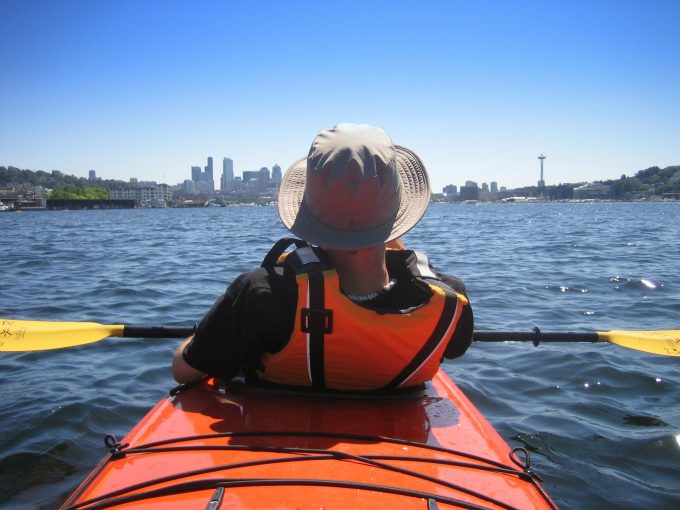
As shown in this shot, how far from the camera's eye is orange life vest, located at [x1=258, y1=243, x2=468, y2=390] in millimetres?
2135

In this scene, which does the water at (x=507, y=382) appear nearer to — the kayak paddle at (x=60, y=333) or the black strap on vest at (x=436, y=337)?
the kayak paddle at (x=60, y=333)

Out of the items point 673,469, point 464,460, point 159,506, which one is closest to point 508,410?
point 673,469

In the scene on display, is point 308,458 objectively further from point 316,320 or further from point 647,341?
point 647,341

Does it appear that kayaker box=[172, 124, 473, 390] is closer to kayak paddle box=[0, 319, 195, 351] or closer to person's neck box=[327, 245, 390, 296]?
person's neck box=[327, 245, 390, 296]

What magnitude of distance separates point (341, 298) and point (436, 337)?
0.45 metres

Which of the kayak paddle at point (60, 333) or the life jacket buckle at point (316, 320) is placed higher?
the life jacket buckle at point (316, 320)

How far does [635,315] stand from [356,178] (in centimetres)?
729

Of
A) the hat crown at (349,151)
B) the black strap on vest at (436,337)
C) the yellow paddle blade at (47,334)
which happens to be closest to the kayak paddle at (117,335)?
the yellow paddle blade at (47,334)

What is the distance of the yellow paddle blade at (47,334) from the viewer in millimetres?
3691

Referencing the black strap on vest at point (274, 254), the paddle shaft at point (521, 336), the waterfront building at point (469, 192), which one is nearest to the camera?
the black strap on vest at point (274, 254)

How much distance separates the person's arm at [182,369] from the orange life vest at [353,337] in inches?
12.9

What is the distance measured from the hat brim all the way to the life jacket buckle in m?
0.25

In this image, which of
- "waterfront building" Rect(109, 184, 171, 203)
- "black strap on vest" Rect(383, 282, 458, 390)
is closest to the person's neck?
"black strap on vest" Rect(383, 282, 458, 390)

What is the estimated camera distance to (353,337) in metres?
2.21
